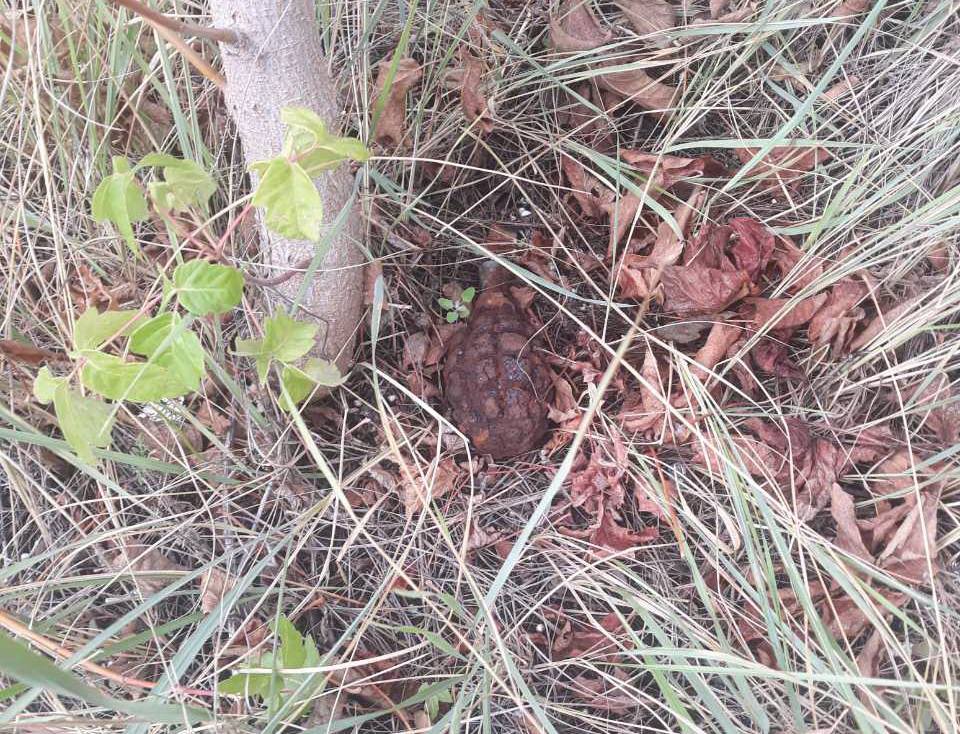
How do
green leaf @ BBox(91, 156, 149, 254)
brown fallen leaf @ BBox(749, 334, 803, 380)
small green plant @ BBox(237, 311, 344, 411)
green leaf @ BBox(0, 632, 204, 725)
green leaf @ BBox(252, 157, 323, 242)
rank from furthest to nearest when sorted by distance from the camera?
brown fallen leaf @ BBox(749, 334, 803, 380) < small green plant @ BBox(237, 311, 344, 411) < green leaf @ BBox(91, 156, 149, 254) < green leaf @ BBox(252, 157, 323, 242) < green leaf @ BBox(0, 632, 204, 725)

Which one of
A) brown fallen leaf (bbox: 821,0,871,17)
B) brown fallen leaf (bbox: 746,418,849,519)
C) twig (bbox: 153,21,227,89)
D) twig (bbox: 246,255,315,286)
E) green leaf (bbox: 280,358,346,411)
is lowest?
brown fallen leaf (bbox: 746,418,849,519)

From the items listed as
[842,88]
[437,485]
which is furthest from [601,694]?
[842,88]

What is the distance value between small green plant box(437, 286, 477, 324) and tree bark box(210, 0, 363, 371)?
218 millimetres

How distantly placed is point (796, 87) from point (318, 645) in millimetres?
1666

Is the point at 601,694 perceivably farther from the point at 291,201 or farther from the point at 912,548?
the point at 291,201

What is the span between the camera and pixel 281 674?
3.73 ft

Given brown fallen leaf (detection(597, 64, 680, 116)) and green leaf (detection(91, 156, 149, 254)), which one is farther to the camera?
brown fallen leaf (detection(597, 64, 680, 116))

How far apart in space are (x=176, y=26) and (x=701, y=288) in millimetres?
1096

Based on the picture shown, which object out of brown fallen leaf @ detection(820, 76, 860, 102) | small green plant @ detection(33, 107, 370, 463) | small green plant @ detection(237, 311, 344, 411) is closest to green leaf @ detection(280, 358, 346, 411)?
small green plant @ detection(237, 311, 344, 411)

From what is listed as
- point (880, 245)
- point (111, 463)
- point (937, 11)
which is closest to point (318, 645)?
point (111, 463)

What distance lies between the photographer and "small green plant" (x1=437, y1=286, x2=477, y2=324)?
1.54 meters

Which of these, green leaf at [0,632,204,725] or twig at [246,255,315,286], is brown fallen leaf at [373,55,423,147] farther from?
green leaf at [0,632,204,725]

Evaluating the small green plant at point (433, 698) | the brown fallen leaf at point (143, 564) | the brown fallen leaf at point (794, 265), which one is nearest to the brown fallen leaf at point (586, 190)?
the brown fallen leaf at point (794, 265)

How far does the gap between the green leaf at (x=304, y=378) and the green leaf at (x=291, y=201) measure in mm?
318
